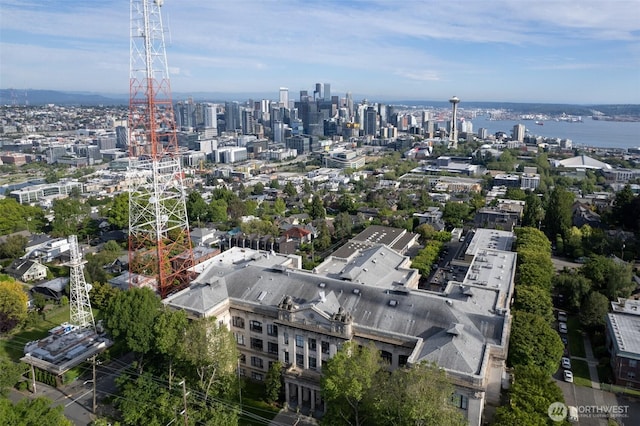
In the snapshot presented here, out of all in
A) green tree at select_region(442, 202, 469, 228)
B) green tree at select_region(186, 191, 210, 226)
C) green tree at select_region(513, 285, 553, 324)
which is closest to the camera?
green tree at select_region(513, 285, 553, 324)

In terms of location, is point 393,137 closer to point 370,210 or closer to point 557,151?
point 557,151

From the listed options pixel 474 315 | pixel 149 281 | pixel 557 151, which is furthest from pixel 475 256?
pixel 557 151

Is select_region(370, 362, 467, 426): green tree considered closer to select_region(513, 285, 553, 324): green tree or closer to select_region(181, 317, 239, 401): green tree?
select_region(181, 317, 239, 401): green tree

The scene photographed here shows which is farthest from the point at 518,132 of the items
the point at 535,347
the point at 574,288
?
the point at 535,347

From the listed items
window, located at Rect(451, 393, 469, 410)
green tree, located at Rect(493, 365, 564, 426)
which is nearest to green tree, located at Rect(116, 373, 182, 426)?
window, located at Rect(451, 393, 469, 410)

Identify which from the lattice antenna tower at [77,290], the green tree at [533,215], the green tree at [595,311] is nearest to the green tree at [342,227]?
the green tree at [533,215]

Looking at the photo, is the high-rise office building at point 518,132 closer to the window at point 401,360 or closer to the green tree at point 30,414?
the window at point 401,360

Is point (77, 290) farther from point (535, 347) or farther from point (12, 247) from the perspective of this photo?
point (535, 347)
